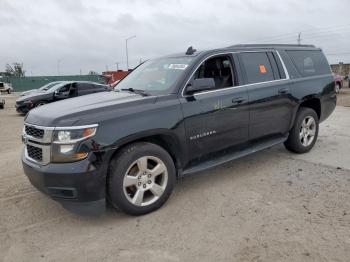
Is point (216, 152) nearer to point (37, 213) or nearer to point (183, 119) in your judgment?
point (183, 119)

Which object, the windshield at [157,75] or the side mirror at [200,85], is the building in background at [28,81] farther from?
the side mirror at [200,85]

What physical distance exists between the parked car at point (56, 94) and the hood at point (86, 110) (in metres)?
10.5

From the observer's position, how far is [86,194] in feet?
11.6

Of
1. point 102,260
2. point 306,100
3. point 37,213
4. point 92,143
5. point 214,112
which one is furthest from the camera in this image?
point 306,100

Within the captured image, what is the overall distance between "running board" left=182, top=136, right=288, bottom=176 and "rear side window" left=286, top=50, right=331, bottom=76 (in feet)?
4.24

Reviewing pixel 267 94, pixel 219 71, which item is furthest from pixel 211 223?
pixel 267 94

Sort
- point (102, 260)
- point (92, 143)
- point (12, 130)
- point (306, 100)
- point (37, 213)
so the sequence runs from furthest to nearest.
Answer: point (12, 130) < point (306, 100) < point (37, 213) < point (92, 143) < point (102, 260)

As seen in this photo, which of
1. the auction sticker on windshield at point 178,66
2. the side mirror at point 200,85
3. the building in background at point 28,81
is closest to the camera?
the side mirror at point 200,85

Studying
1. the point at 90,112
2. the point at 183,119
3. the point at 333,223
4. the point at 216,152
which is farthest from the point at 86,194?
the point at 333,223

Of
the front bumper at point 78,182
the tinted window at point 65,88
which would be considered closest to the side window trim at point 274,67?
the front bumper at point 78,182

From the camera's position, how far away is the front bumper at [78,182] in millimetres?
3475

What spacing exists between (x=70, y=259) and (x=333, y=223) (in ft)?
8.59

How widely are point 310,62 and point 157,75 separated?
10.2 ft

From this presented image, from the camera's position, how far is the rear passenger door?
5066 millimetres
